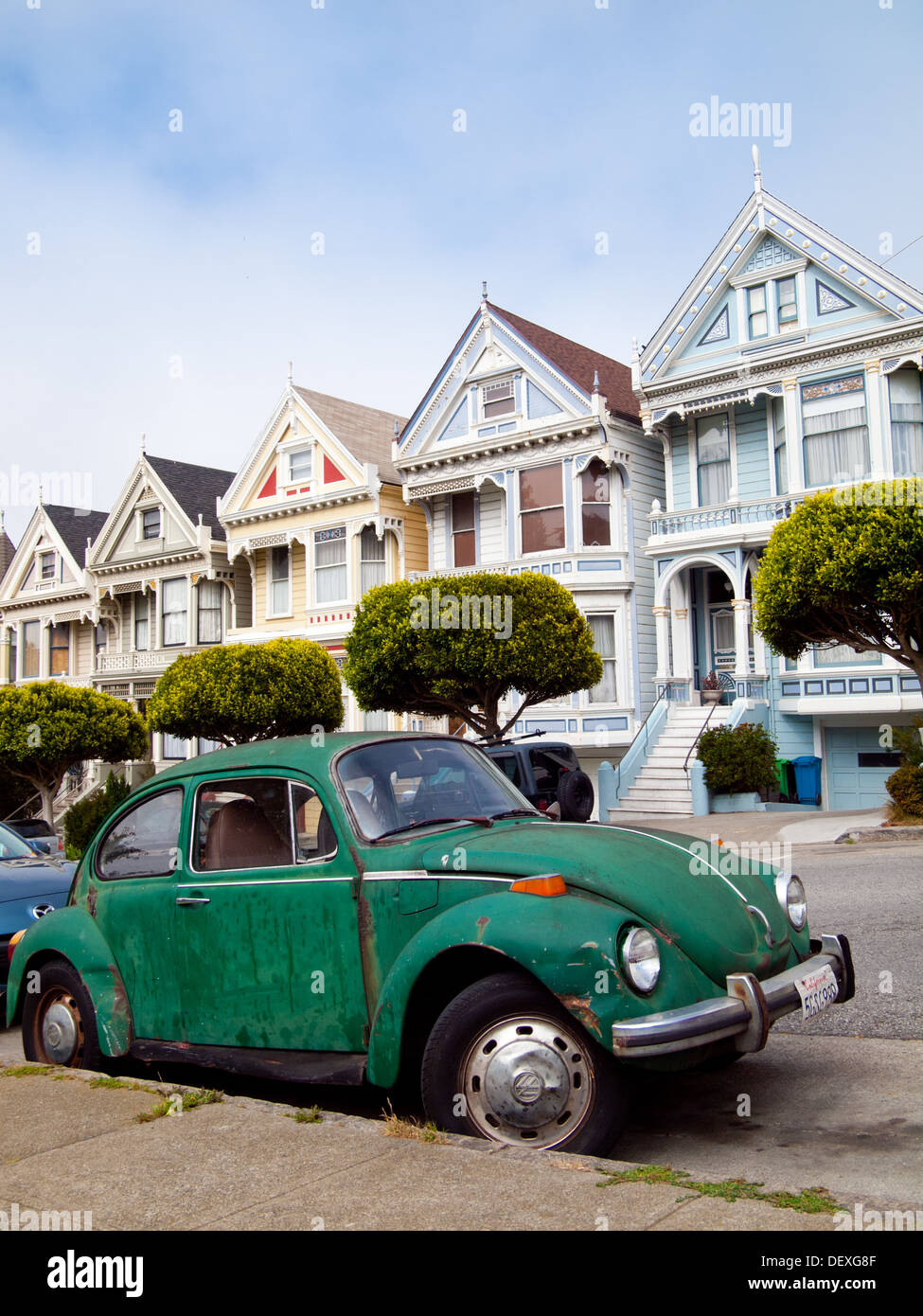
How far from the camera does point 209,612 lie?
3525cm

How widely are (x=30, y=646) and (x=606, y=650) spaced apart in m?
25.1

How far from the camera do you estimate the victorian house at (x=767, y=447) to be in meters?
22.2

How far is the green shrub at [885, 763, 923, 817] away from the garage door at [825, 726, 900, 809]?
6.53 m

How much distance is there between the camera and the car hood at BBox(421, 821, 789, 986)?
4547 millimetres

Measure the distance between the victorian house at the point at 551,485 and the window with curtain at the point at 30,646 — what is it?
1914 centimetres

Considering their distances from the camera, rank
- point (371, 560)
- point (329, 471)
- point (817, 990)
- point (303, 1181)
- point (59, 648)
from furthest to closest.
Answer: point (59, 648) → point (329, 471) → point (371, 560) → point (817, 990) → point (303, 1181)

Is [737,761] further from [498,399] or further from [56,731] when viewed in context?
[56,731]

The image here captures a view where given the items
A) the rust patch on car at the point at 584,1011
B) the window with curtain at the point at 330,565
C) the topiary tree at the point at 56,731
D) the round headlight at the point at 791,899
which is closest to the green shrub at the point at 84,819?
the topiary tree at the point at 56,731

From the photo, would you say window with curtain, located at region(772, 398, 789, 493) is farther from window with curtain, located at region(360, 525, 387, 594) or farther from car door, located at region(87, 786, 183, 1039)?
car door, located at region(87, 786, 183, 1039)

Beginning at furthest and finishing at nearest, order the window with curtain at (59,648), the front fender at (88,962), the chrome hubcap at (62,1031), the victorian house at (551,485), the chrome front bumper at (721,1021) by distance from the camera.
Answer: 1. the window with curtain at (59,648)
2. the victorian house at (551,485)
3. the chrome hubcap at (62,1031)
4. the front fender at (88,962)
5. the chrome front bumper at (721,1021)

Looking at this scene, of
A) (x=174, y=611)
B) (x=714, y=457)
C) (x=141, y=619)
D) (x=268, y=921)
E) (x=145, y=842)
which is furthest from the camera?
(x=141, y=619)

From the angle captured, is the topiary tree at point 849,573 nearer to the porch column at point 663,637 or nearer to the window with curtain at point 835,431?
Answer: the window with curtain at point 835,431

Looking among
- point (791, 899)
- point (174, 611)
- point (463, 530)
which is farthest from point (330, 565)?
point (791, 899)

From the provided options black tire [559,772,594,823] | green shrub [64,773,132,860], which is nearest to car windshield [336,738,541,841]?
black tire [559,772,594,823]
